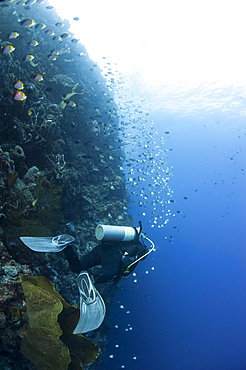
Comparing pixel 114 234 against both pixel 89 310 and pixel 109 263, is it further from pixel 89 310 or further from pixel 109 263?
pixel 89 310

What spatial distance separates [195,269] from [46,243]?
272 ft

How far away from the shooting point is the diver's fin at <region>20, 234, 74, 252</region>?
15.5ft

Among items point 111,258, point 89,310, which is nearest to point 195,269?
point 111,258

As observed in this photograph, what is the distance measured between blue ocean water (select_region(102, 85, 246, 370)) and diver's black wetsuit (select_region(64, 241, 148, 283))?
432cm

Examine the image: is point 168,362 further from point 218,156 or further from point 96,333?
point 218,156

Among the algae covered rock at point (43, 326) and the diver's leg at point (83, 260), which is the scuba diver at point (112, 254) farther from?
the algae covered rock at point (43, 326)

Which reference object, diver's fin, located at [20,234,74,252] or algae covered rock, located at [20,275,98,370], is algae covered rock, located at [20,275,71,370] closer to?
algae covered rock, located at [20,275,98,370]

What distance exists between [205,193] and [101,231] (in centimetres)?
10806

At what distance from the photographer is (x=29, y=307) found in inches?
156

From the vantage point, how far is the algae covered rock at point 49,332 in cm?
380

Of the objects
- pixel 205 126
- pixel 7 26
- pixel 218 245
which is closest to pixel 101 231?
pixel 7 26

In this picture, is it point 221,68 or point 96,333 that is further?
point 221,68

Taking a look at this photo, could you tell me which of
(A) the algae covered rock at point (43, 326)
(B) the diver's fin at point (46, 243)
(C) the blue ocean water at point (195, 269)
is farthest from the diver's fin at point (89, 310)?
(C) the blue ocean water at point (195, 269)

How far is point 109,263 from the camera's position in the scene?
5094 mm
